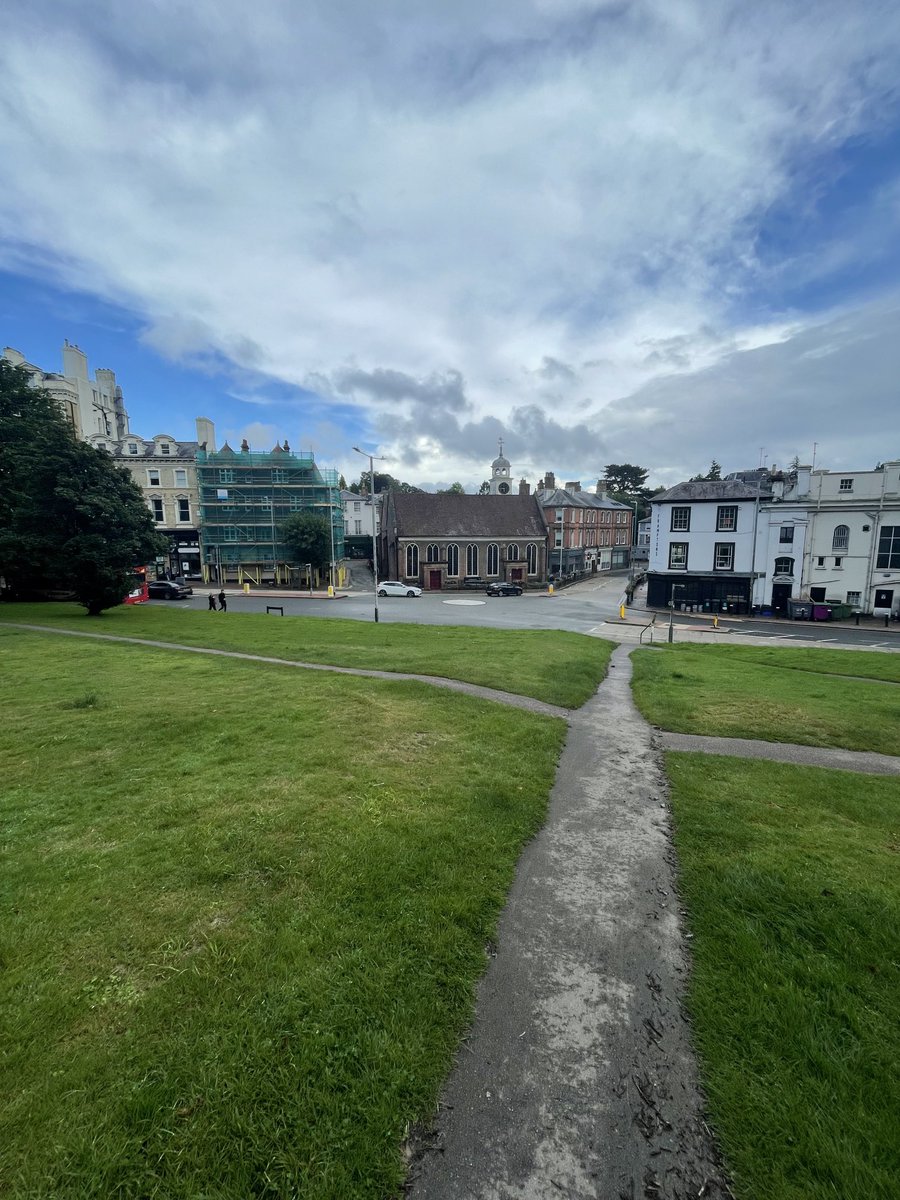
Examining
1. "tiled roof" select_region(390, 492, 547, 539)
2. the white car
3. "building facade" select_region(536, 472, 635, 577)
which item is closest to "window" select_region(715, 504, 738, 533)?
"tiled roof" select_region(390, 492, 547, 539)

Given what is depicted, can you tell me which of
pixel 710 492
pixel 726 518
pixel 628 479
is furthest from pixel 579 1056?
pixel 628 479

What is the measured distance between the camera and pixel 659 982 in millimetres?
4582

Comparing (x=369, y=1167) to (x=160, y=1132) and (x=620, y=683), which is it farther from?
(x=620, y=683)

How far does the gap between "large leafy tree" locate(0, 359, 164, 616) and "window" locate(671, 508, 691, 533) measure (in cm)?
3874

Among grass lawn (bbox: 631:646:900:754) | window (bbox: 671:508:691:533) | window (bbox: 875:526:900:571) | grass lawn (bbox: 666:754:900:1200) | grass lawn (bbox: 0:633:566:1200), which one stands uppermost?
window (bbox: 671:508:691:533)

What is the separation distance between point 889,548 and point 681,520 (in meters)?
14.4

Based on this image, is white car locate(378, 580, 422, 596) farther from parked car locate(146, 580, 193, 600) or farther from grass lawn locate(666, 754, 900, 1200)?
grass lawn locate(666, 754, 900, 1200)

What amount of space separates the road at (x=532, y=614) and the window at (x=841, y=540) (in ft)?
19.8

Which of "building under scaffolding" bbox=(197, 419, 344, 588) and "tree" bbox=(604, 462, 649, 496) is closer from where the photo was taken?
"building under scaffolding" bbox=(197, 419, 344, 588)

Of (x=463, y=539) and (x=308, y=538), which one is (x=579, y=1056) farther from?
(x=463, y=539)

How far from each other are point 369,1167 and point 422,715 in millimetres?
8329

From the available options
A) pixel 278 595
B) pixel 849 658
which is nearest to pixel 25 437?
pixel 278 595

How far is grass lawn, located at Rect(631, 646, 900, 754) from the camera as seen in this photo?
1129cm

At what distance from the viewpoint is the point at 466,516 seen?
63.2m
